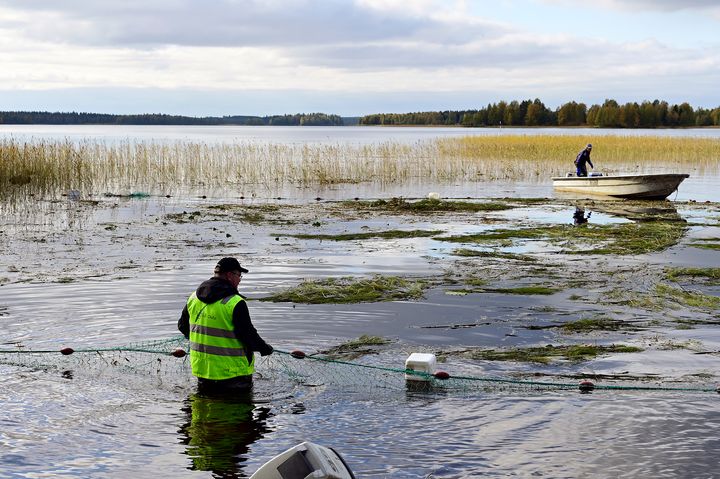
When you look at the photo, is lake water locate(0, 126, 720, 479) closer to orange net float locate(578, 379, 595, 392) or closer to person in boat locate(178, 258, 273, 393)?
orange net float locate(578, 379, 595, 392)

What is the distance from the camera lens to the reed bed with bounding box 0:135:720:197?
32.6m

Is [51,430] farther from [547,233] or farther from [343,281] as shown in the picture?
[547,233]

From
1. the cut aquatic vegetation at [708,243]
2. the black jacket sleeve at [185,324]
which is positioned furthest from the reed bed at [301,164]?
the black jacket sleeve at [185,324]

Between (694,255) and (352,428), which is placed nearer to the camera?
(352,428)

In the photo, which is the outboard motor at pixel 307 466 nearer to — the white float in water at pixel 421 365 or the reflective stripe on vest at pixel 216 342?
the reflective stripe on vest at pixel 216 342

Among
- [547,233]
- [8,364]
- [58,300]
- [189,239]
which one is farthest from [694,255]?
[8,364]

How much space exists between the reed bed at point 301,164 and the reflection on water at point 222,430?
23.5m

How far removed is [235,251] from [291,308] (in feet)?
19.2

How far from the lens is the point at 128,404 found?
28.0ft

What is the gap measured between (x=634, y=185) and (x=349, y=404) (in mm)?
23101

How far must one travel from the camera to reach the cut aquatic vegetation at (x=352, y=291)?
13.5 meters

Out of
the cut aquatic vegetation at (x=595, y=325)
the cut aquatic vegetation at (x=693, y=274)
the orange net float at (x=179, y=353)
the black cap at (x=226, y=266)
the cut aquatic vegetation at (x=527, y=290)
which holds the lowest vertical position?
the cut aquatic vegetation at (x=595, y=325)

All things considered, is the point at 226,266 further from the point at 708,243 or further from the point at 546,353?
the point at 708,243

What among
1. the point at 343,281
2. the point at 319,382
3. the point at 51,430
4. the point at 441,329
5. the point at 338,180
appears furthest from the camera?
the point at 338,180
